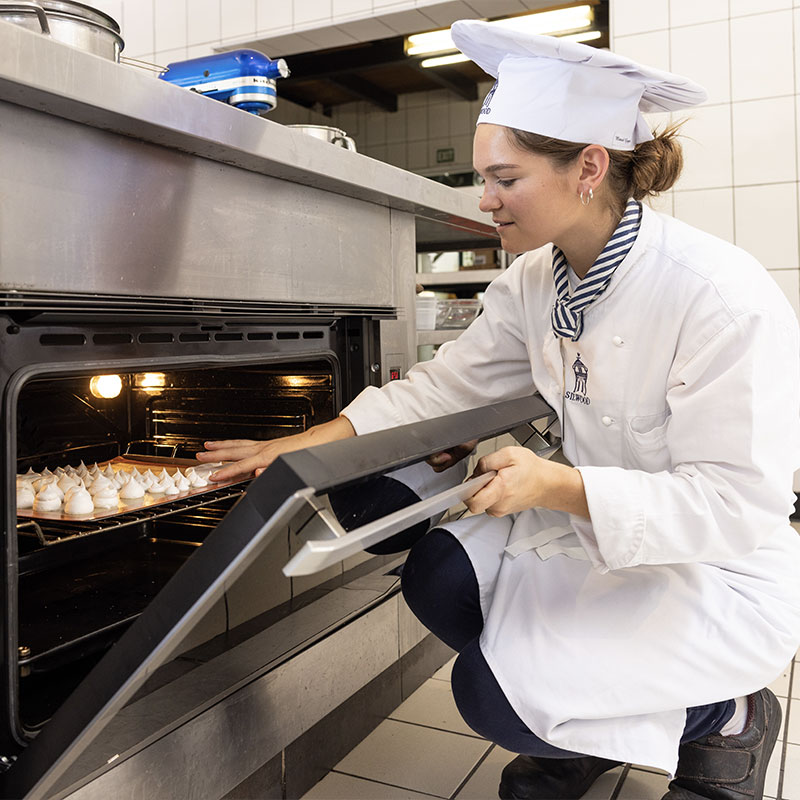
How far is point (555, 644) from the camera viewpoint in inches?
44.0

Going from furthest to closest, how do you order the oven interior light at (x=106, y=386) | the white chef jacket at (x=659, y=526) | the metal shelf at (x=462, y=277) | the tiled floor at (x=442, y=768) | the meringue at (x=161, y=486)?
the metal shelf at (x=462, y=277), the oven interior light at (x=106, y=386), the tiled floor at (x=442, y=768), the meringue at (x=161, y=486), the white chef jacket at (x=659, y=526)

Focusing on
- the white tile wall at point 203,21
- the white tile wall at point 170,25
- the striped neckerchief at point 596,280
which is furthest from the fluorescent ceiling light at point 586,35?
the striped neckerchief at point 596,280

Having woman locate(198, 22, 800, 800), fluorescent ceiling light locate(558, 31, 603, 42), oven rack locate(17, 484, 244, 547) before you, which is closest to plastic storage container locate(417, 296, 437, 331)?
woman locate(198, 22, 800, 800)

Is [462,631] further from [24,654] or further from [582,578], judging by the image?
[24,654]

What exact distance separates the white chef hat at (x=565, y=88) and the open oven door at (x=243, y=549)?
481mm

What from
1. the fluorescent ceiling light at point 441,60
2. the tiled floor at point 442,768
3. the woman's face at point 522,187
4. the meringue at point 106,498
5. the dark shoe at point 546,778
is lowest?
the tiled floor at point 442,768

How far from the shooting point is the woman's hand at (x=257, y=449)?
1.25 metres

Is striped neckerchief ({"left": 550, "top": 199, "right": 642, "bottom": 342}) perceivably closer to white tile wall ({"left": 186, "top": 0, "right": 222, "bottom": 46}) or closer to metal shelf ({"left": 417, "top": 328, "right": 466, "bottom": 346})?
metal shelf ({"left": 417, "top": 328, "right": 466, "bottom": 346})

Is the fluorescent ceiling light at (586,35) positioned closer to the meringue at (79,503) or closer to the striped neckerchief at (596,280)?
the striped neckerchief at (596,280)

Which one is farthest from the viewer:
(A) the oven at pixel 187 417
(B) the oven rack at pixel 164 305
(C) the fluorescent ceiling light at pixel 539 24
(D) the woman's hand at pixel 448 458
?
(C) the fluorescent ceiling light at pixel 539 24

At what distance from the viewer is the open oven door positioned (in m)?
0.64

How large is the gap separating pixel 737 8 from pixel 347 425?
2.58m

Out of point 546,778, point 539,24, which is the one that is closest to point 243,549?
point 546,778

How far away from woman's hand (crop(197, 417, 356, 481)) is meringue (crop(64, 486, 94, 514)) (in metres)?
0.19
